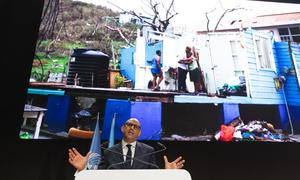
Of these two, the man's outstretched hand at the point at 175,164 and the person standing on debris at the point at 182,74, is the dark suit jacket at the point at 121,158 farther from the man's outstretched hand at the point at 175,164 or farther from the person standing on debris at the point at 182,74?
the person standing on debris at the point at 182,74

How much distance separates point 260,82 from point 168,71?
0.74 m

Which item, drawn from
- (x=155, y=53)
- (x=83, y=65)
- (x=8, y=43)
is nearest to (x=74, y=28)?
(x=83, y=65)

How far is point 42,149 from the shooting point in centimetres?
171

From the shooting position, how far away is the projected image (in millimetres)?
1766

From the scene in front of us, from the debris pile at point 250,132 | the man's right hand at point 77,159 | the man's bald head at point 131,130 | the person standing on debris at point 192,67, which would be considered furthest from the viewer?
the person standing on debris at point 192,67

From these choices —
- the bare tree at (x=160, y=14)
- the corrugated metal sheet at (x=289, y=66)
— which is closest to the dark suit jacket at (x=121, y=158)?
the bare tree at (x=160, y=14)

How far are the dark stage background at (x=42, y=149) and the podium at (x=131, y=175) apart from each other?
72 cm

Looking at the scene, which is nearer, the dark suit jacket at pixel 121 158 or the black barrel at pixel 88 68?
the dark suit jacket at pixel 121 158

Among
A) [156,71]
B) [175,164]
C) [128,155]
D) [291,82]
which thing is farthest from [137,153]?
[291,82]

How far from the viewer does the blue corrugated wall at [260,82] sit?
200 centimetres

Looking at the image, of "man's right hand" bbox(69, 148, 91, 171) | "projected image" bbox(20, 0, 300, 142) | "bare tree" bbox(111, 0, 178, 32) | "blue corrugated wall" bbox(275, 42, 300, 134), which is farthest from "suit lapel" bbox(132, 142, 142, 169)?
"blue corrugated wall" bbox(275, 42, 300, 134)

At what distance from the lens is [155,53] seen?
6.41ft

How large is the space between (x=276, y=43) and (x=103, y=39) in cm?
141

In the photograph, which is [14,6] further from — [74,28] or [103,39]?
[103,39]
